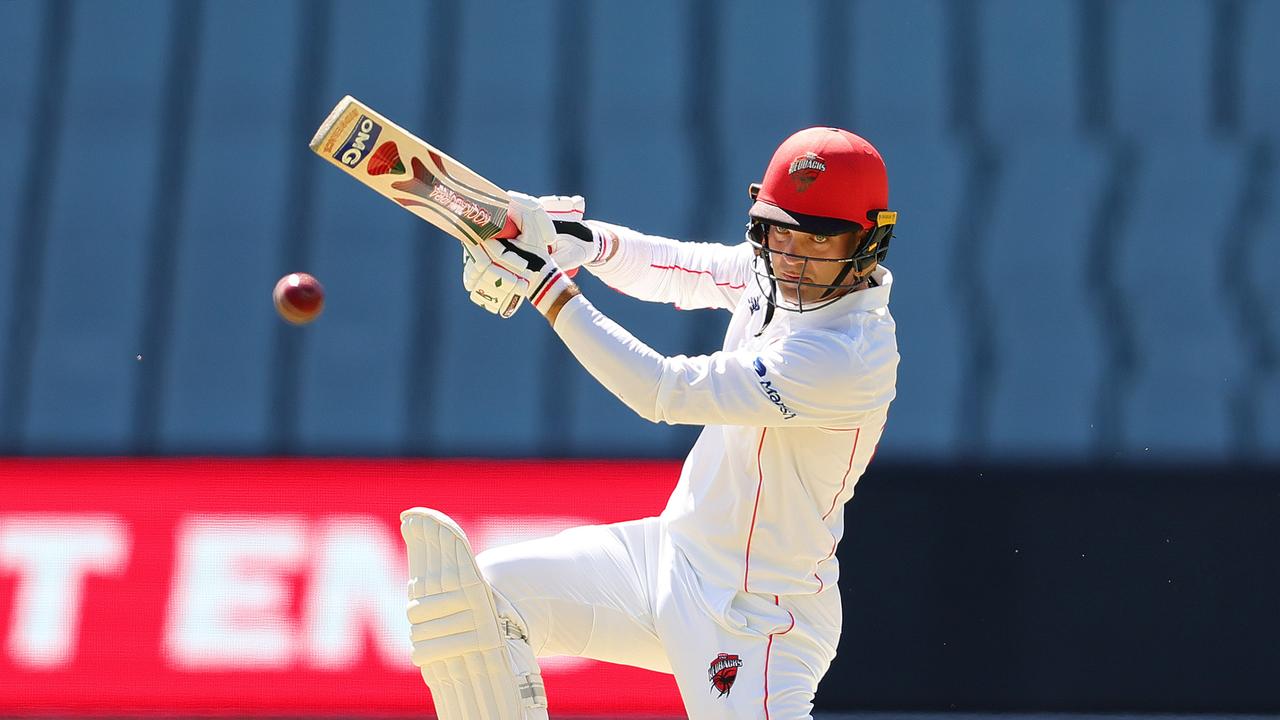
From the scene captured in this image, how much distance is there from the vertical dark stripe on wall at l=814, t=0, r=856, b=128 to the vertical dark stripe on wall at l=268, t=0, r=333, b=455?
1.66 m

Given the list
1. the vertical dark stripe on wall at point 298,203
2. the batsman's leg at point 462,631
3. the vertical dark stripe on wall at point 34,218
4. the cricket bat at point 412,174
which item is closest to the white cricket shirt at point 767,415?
the cricket bat at point 412,174

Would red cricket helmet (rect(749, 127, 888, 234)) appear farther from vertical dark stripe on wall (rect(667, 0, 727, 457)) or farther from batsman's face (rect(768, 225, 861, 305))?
vertical dark stripe on wall (rect(667, 0, 727, 457))

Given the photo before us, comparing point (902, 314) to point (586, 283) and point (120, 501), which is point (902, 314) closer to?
point (586, 283)

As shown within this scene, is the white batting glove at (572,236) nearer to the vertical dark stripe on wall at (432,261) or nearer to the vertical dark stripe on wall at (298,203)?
the vertical dark stripe on wall at (432,261)

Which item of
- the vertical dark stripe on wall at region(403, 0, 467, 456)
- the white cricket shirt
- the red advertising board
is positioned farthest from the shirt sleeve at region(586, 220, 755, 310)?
the vertical dark stripe on wall at region(403, 0, 467, 456)

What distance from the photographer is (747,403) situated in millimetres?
2715

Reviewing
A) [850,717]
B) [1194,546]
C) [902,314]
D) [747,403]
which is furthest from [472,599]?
[1194,546]

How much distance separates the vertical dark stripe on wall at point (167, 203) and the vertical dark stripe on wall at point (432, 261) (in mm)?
793

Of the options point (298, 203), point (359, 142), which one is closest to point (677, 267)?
point (359, 142)

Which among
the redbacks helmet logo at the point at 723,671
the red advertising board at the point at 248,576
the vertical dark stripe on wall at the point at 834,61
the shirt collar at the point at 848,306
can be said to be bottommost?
the red advertising board at the point at 248,576

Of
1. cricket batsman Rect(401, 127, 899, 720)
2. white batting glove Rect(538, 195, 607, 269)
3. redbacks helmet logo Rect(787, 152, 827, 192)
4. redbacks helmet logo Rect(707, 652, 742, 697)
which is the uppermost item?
redbacks helmet logo Rect(787, 152, 827, 192)

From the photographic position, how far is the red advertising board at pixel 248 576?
463cm

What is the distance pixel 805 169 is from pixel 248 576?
8.65 feet

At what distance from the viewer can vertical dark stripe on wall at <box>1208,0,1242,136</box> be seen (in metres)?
5.09
